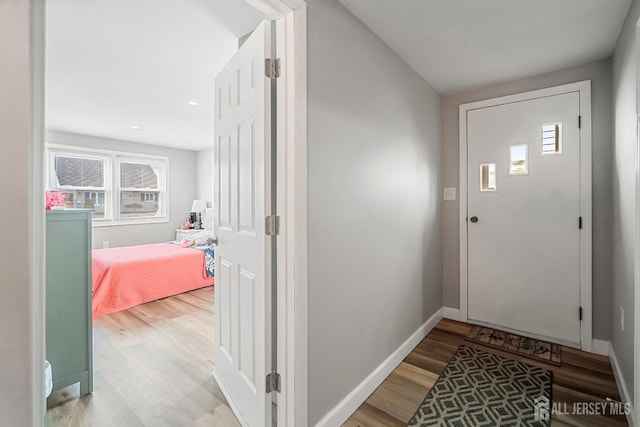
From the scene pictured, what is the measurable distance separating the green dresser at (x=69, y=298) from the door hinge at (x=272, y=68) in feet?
4.77

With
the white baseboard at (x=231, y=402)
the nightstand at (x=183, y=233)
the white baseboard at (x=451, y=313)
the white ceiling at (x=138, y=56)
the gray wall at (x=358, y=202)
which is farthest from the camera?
the nightstand at (x=183, y=233)

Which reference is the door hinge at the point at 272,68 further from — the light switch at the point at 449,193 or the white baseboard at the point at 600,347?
the white baseboard at the point at 600,347

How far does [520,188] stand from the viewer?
2627 mm

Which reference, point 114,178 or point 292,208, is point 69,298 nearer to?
point 292,208

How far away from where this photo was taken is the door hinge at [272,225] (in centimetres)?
140

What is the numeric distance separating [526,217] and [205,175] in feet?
19.3

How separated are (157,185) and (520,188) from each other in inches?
245

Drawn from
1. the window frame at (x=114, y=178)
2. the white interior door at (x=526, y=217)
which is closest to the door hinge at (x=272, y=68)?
the white interior door at (x=526, y=217)

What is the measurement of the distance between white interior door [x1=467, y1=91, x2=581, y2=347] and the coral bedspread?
347 cm

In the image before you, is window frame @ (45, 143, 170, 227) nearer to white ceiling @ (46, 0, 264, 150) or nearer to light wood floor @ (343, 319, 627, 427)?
white ceiling @ (46, 0, 264, 150)

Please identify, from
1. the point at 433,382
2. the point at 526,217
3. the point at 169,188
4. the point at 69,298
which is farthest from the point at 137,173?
the point at 526,217

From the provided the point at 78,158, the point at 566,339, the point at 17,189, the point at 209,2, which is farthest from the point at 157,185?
the point at 566,339

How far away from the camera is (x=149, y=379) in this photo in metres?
2.04

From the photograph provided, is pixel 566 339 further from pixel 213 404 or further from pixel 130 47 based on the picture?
pixel 130 47
